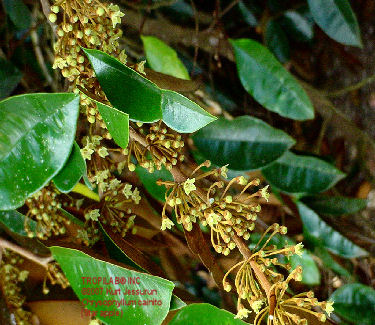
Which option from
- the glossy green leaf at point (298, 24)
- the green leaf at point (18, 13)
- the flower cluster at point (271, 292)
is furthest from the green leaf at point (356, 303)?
the green leaf at point (18, 13)

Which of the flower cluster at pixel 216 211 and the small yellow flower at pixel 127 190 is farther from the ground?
the flower cluster at pixel 216 211

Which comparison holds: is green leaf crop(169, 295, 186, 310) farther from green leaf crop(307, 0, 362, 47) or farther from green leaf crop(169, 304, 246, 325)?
green leaf crop(307, 0, 362, 47)

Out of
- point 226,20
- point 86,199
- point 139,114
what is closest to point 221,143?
point 86,199

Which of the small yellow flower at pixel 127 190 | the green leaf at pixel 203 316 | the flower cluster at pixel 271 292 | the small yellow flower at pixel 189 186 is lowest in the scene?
the green leaf at pixel 203 316

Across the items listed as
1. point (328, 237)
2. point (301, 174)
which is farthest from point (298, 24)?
point (328, 237)

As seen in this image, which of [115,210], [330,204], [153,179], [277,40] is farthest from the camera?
[277,40]

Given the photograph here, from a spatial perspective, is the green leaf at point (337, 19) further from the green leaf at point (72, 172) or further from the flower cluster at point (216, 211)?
the green leaf at point (72, 172)

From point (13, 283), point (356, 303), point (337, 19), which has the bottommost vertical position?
point (356, 303)

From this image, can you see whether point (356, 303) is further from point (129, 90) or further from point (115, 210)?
point (129, 90)
